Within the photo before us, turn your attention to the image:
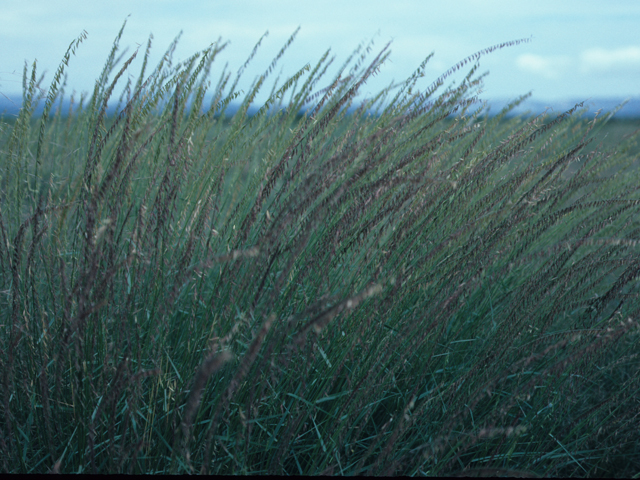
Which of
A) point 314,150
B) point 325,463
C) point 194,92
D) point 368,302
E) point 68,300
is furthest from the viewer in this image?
point 194,92

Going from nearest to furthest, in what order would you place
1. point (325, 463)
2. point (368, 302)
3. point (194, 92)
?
point (325, 463) → point (368, 302) → point (194, 92)

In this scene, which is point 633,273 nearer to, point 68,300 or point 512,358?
point 512,358

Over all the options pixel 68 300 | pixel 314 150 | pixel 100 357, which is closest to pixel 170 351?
pixel 100 357

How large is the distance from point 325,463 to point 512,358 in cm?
74

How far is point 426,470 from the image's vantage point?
1.18 metres

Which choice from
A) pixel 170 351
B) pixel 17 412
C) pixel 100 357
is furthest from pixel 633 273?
pixel 17 412

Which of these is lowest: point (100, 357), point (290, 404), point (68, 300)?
point (290, 404)

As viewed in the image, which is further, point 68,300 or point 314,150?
point 314,150

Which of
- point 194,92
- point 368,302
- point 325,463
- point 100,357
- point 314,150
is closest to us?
point 325,463

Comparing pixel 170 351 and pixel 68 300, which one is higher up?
pixel 68 300

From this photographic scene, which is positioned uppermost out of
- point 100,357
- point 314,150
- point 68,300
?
point 314,150

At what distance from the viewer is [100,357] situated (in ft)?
4.03

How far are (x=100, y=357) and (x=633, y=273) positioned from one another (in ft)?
4.27

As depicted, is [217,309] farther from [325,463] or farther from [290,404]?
[325,463]
